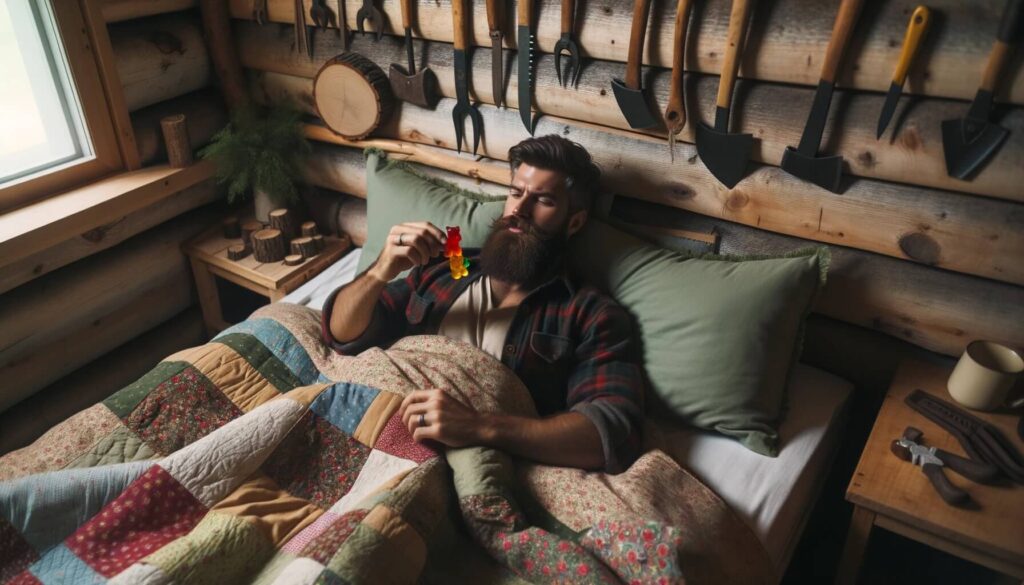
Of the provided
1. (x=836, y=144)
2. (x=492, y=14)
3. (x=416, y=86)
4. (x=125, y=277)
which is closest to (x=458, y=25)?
(x=492, y=14)

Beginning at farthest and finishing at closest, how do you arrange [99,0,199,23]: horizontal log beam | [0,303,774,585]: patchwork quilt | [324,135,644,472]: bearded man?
[99,0,199,23]: horizontal log beam → [324,135,644,472]: bearded man → [0,303,774,585]: patchwork quilt

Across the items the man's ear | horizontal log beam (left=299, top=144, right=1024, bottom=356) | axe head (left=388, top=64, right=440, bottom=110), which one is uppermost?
axe head (left=388, top=64, right=440, bottom=110)

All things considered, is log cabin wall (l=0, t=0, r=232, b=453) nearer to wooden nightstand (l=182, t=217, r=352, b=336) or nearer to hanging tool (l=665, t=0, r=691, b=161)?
wooden nightstand (l=182, t=217, r=352, b=336)

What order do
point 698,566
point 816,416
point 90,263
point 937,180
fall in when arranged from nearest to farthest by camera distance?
point 698,566 → point 937,180 → point 816,416 → point 90,263

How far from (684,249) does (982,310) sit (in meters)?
0.66

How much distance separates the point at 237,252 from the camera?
2.31 metres

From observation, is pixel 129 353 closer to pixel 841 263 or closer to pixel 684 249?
pixel 684 249

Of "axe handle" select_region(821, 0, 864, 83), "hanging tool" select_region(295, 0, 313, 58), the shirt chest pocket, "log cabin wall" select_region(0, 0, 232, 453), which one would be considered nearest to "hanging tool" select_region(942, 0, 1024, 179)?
"axe handle" select_region(821, 0, 864, 83)

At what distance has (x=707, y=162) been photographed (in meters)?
1.71

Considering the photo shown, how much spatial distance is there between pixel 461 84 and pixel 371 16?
35 centimetres

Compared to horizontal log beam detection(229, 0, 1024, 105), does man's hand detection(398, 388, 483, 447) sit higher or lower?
lower

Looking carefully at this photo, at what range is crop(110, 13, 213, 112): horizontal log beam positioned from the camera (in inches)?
83.7

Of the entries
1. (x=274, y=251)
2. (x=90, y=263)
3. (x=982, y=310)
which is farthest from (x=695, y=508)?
(x=90, y=263)

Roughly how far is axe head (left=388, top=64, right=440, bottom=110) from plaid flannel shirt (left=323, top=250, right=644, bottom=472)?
545 millimetres
